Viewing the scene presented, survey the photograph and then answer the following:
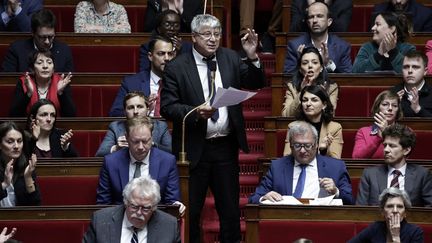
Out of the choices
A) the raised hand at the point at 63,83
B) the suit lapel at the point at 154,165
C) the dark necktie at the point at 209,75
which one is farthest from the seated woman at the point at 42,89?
the suit lapel at the point at 154,165

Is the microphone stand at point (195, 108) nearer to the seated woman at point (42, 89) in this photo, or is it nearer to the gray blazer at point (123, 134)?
the gray blazer at point (123, 134)

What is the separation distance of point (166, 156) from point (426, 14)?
2338 millimetres

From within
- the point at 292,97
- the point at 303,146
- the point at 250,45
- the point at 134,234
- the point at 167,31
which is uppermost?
the point at 167,31

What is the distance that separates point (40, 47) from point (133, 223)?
2.07 meters

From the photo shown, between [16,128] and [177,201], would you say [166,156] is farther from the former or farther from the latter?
[16,128]

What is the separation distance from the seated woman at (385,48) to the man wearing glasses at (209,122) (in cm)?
105

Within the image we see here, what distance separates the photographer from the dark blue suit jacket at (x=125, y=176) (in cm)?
574

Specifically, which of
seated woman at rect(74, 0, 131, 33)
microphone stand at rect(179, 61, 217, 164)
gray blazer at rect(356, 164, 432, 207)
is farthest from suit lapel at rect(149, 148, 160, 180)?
seated woman at rect(74, 0, 131, 33)

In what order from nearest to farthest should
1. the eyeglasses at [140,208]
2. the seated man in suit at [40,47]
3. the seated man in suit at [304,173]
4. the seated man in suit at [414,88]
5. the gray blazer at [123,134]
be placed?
the eyeglasses at [140,208] → the seated man in suit at [304,173] → the gray blazer at [123,134] → the seated man in suit at [414,88] → the seated man in suit at [40,47]

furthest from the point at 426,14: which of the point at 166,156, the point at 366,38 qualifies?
the point at 166,156

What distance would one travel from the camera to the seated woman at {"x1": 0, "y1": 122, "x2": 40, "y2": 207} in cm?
583

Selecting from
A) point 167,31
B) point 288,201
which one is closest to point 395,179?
point 288,201

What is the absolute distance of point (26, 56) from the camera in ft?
23.8

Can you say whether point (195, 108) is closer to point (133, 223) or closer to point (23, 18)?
point (133, 223)
